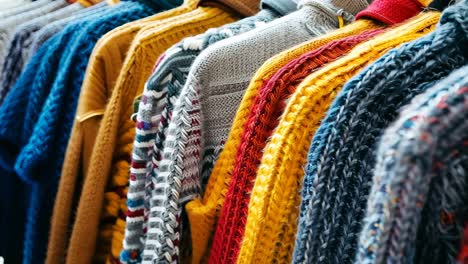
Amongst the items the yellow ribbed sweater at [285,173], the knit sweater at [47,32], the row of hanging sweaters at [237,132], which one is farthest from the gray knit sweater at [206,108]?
the knit sweater at [47,32]

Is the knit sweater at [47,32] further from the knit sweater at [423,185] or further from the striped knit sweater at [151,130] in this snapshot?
the knit sweater at [423,185]

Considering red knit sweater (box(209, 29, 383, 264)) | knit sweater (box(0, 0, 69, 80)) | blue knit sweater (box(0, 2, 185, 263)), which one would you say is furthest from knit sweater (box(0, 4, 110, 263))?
red knit sweater (box(209, 29, 383, 264))

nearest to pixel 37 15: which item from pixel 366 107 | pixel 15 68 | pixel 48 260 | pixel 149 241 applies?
pixel 15 68

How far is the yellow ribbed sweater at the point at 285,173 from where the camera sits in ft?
1.19

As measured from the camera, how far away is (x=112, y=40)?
62cm

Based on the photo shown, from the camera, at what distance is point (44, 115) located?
64 cm

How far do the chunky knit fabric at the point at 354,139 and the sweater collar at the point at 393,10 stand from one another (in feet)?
0.58

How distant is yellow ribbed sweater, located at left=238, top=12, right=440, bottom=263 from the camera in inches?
14.2

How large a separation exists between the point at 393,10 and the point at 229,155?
0.73 ft

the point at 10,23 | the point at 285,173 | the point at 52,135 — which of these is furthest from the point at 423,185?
the point at 10,23

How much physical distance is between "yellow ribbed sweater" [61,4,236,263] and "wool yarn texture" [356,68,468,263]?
0.38 m

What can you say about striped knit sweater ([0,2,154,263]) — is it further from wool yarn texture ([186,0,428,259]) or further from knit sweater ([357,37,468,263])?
knit sweater ([357,37,468,263])

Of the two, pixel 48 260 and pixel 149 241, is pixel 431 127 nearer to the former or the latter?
pixel 149 241

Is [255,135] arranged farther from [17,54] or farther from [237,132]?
[17,54]
